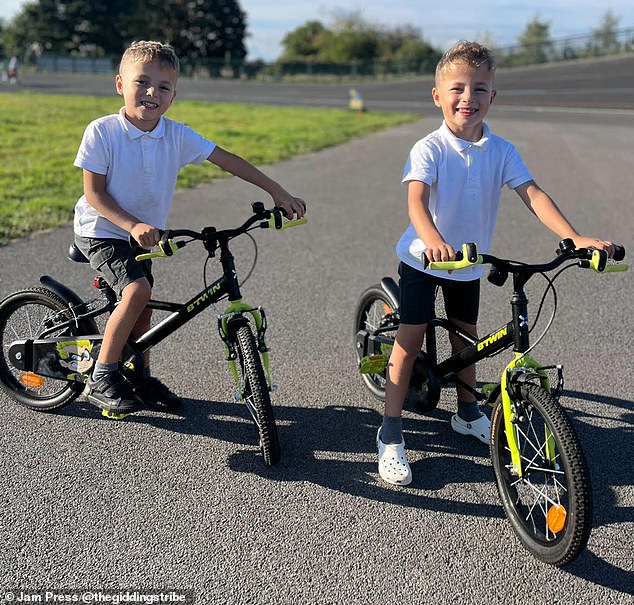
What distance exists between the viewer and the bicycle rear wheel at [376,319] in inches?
161

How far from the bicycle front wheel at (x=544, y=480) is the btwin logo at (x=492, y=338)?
28 centimetres

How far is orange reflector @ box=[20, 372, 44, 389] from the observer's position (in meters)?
4.00

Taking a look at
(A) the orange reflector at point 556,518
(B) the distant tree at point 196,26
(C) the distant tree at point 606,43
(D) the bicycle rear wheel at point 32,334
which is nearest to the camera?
(A) the orange reflector at point 556,518

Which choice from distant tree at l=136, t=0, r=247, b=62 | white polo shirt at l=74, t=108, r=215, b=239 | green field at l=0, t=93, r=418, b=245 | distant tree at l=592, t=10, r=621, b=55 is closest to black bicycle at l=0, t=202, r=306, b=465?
white polo shirt at l=74, t=108, r=215, b=239

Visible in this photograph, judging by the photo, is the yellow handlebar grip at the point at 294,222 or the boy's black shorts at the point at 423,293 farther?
the yellow handlebar grip at the point at 294,222

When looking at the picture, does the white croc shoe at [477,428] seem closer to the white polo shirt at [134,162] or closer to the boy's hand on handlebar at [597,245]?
the boy's hand on handlebar at [597,245]

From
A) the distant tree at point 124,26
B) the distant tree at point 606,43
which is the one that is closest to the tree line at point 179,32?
the distant tree at point 124,26

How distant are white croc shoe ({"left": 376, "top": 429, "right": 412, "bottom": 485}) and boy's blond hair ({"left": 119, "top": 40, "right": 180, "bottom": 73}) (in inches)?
83.7

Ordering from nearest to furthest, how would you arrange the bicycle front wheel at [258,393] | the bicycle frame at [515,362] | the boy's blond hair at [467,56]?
the bicycle frame at [515,362]
the boy's blond hair at [467,56]
the bicycle front wheel at [258,393]

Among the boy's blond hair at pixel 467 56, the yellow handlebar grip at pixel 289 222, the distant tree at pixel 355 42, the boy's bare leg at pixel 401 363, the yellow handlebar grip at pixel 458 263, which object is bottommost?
the boy's bare leg at pixel 401 363

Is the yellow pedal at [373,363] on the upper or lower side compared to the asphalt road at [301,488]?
upper

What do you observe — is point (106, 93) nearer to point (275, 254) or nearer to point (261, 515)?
point (275, 254)

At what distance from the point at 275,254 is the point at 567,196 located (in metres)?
5.09

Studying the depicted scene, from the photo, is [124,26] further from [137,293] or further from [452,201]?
[452,201]
